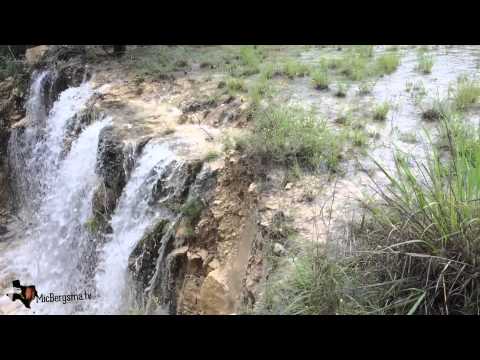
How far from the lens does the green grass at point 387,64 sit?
161 inches

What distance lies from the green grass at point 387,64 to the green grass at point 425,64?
0.74 ft

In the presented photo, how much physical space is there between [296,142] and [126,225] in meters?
1.56

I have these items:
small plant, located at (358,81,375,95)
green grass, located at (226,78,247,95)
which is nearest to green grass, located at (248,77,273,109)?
green grass, located at (226,78,247,95)

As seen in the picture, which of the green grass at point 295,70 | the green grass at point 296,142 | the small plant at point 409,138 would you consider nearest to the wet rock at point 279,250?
the green grass at point 296,142

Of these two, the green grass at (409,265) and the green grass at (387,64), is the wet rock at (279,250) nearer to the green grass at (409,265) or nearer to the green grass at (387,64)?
the green grass at (409,265)

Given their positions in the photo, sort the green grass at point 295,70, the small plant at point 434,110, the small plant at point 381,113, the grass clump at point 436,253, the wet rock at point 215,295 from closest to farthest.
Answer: the grass clump at point 436,253 < the wet rock at point 215,295 < the small plant at point 434,110 < the small plant at point 381,113 < the green grass at point 295,70

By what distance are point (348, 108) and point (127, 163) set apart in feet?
6.85

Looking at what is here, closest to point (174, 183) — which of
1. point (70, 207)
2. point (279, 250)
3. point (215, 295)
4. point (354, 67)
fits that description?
point (215, 295)

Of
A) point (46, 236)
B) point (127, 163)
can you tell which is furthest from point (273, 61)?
point (46, 236)

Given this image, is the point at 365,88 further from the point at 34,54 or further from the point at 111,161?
the point at 34,54

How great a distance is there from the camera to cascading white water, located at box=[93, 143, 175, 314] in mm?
3078

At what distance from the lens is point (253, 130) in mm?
3338

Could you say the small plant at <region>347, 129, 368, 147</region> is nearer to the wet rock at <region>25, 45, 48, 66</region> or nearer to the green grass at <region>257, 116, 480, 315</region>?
the green grass at <region>257, 116, 480, 315</region>
